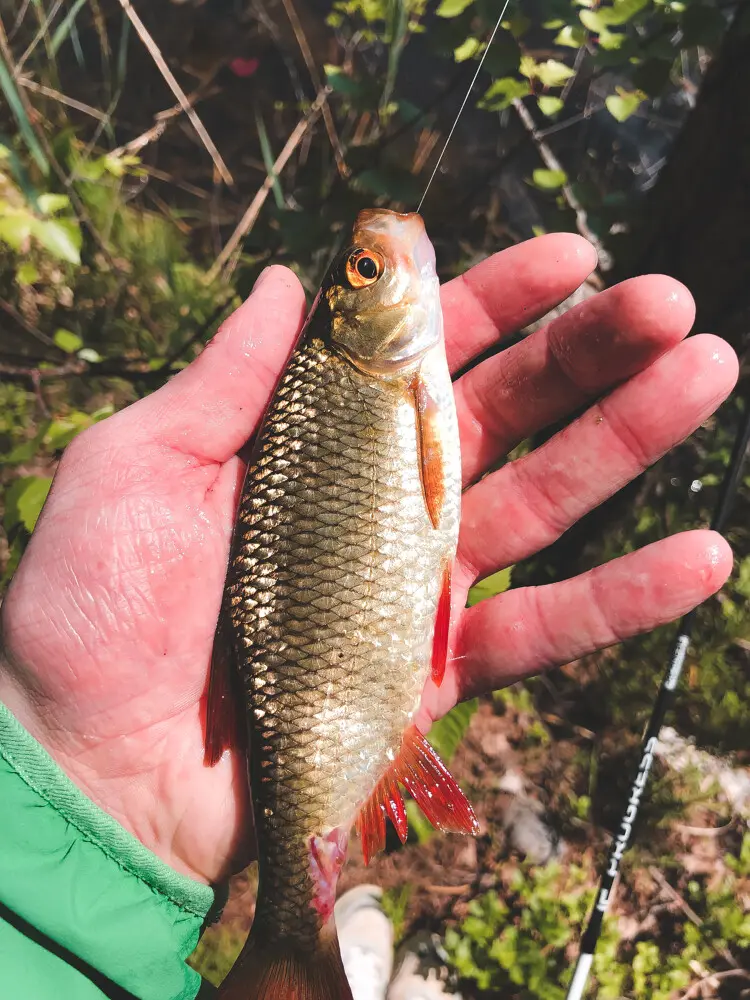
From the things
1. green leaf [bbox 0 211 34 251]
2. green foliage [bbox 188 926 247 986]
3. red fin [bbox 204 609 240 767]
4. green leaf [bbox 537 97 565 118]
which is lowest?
green foliage [bbox 188 926 247 986]

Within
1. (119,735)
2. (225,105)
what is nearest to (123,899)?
(119,735)

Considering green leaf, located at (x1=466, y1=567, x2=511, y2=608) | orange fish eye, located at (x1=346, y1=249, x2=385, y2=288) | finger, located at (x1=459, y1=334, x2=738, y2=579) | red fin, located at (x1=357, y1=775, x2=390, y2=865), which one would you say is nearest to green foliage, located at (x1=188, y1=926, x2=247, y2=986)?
red fin, located at (x1=357, y1=775, x2=390, y2=865)

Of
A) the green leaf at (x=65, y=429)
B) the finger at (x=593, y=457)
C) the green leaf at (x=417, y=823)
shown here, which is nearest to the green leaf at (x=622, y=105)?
the finger at (x=593, y=457)

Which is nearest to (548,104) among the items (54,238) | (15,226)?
(54,238)

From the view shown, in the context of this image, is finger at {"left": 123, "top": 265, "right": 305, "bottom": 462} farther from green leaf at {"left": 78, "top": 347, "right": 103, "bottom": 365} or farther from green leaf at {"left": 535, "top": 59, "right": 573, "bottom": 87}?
green leaf at {"left": 78, "top": 347, "right": 103, "bottom": 365}

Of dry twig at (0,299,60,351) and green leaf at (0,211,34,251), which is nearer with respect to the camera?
green leaf at (0,211,34,251)

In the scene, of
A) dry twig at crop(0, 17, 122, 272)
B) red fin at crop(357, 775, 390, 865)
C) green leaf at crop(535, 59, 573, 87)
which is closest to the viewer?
red fin at crop(357, 775, 390, 865)
